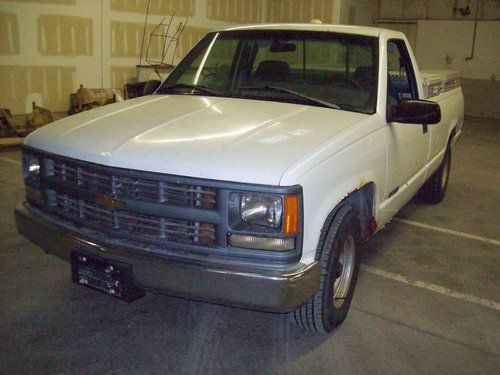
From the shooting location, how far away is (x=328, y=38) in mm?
3959

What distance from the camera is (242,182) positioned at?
2.44 metres

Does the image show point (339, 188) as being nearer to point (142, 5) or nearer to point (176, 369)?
point (176, 369)

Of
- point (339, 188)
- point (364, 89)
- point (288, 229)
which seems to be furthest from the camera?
point (364, 89)

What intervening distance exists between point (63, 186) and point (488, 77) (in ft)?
48.5

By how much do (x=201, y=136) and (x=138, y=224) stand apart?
0.57 meters

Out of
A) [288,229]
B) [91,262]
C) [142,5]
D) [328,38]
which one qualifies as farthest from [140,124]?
[142,5]

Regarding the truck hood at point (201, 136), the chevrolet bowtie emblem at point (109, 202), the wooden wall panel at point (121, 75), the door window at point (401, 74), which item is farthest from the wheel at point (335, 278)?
the wooden wall panel at point (121, 75)

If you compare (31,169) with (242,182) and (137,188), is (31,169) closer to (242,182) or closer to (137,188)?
(137,188)

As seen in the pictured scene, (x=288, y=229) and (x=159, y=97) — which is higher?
(x=159, y=97)

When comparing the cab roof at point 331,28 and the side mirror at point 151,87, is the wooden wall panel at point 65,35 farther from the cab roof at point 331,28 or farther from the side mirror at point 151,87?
the cab roof at point 331,28

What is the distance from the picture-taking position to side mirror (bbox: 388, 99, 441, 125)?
3.45 m

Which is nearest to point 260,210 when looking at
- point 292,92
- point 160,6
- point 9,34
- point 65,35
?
point 292,92

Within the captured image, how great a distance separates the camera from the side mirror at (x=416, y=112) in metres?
3.45

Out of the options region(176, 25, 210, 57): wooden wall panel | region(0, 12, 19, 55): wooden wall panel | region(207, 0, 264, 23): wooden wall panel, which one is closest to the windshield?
region(0, 12, 19, 55): wooden wall panel
